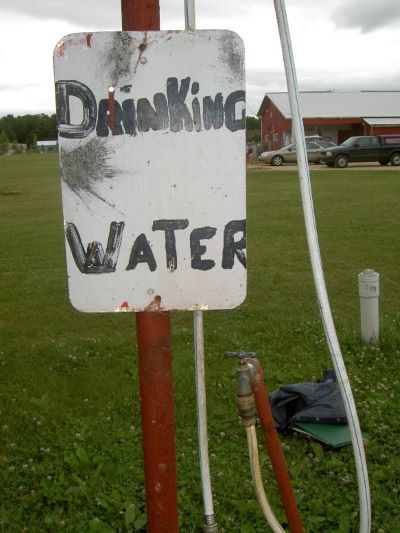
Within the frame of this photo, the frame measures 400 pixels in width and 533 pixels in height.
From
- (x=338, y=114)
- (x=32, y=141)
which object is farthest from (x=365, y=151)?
(x=32, y=141)

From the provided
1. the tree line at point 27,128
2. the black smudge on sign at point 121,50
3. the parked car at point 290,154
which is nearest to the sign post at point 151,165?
the black smudge on sign at point 121,50

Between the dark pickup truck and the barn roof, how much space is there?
12.0 meters

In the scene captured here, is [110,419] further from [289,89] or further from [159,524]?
[289,89]

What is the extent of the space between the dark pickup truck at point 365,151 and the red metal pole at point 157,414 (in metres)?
27.0

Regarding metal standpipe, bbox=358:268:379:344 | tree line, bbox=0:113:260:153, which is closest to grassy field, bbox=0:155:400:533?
metal standpipe, bbox=358:268:379:344

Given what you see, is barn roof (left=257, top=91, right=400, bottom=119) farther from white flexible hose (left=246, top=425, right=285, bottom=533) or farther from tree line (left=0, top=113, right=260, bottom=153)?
tree line (left=0, top=113, right=260, bottom=153)

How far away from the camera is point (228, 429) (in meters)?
3.68

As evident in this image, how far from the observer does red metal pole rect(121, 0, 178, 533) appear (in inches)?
67.9

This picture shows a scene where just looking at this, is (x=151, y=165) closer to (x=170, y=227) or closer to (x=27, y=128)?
(x=170, y=227)

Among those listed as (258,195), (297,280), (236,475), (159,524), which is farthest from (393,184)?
(159,524)

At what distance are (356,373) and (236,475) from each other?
1.58m

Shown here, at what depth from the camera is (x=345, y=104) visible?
4219cm

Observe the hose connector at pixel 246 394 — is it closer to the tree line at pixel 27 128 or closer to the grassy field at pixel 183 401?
the grassy field at pixel 183 401

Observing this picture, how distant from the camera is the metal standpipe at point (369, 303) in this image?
15.8 feet
